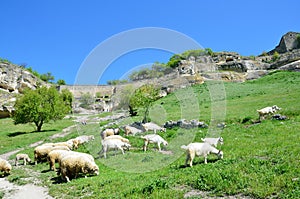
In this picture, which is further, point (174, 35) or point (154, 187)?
point (174, 35)

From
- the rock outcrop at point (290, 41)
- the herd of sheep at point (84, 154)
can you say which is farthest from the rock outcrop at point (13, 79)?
the rock outcrop at point (290, 41)

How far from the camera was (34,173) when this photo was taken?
16188 mm

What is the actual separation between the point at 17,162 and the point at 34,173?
5.12 metres

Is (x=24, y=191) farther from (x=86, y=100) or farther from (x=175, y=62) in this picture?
(x=175, y=62)

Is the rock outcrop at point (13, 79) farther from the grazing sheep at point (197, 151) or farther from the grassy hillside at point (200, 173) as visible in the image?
the grazing sheep at point (197, 151)

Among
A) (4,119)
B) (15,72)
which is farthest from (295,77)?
(15,72)

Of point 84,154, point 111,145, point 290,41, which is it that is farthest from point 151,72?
point 290,41

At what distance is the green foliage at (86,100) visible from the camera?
8894 centimetres

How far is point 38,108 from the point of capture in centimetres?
4478

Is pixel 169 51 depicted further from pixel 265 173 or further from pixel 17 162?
pixel 17 162

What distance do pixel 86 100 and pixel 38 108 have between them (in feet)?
161

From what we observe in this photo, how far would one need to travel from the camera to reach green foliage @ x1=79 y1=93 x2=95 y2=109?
88938mm

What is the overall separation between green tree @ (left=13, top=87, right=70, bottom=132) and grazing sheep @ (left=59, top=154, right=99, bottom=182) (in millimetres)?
34461

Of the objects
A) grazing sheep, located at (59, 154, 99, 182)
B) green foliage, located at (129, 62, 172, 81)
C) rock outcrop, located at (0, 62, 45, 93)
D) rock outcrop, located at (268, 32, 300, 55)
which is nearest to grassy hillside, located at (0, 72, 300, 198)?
grazing sheep, located at (59, 154, 99, 182)
